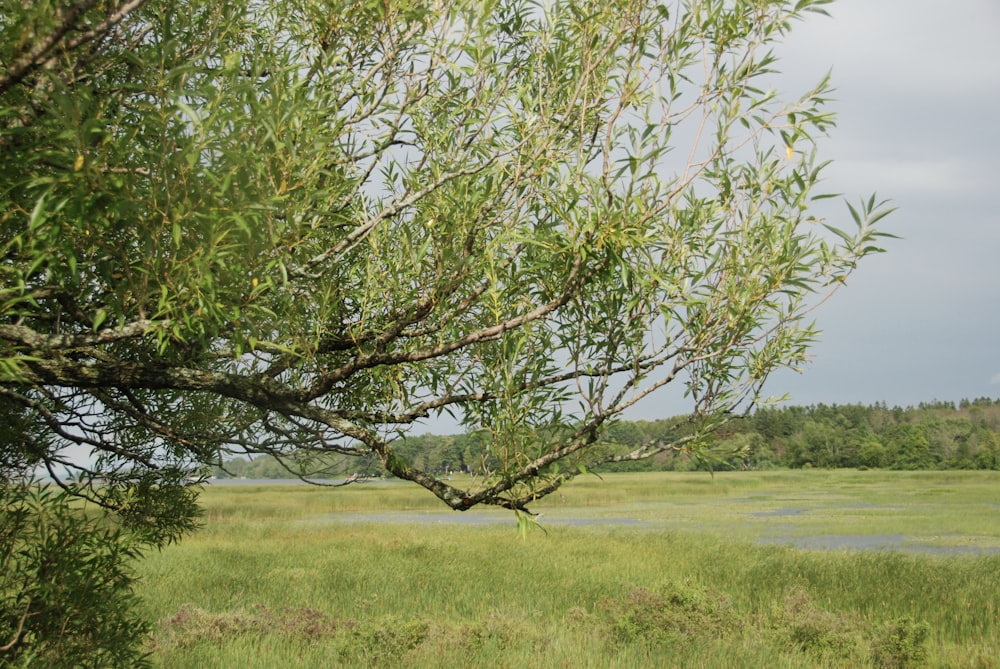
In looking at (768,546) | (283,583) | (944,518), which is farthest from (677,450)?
(944,518)

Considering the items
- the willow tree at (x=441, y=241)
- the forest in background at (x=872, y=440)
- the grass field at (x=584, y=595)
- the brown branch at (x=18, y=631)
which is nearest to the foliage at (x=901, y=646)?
the grass field at (x=584, y=595)

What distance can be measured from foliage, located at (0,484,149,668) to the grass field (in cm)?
318

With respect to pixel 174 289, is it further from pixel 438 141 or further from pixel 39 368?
pixel 438 141

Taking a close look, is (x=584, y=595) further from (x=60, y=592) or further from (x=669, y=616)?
(x=60, y=592)

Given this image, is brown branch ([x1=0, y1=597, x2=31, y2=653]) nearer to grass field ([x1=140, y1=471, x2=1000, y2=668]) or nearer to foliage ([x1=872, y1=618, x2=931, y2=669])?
A: grass field ([x1=140, y1=471, x2=1000, y2=668])

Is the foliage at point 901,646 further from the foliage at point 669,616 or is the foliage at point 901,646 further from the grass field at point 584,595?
the foliage at point 669,616

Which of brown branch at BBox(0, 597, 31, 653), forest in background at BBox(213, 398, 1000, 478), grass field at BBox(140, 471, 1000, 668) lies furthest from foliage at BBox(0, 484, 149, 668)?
forest in background at BBox(213, 398, 1000, 478)

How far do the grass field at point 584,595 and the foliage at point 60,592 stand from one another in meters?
3.18

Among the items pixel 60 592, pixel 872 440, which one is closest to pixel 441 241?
pixel 60 592

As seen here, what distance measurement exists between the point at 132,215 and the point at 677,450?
10.2ft

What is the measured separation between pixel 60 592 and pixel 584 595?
17.0m

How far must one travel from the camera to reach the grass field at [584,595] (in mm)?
13281

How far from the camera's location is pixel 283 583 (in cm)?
2155

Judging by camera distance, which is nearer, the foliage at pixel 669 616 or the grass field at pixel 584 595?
the grass field at pixel 584 595
